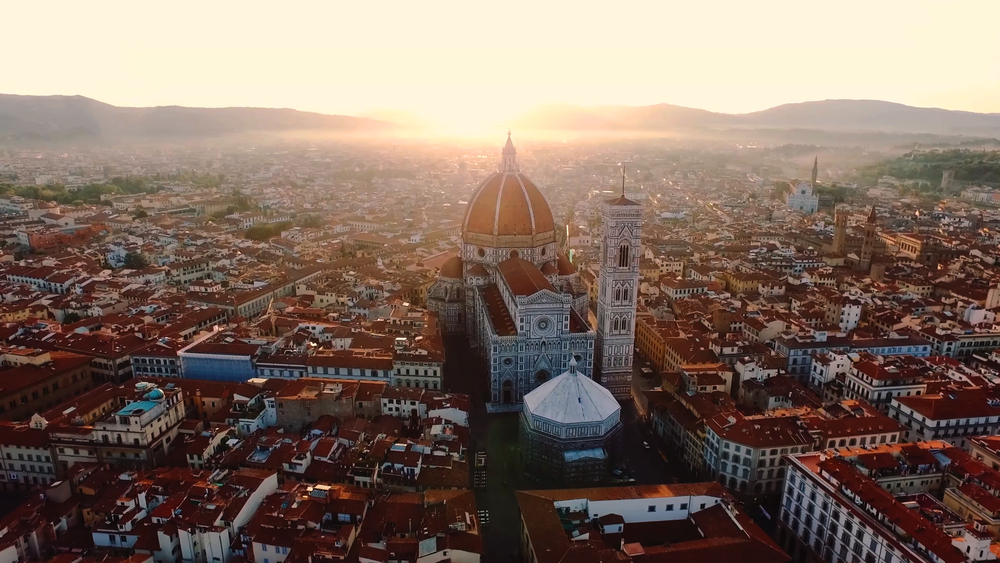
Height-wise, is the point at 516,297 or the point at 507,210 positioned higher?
the point at 507,210

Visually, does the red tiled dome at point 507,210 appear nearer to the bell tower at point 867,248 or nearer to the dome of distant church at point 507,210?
the dome of distant church at point 507,210

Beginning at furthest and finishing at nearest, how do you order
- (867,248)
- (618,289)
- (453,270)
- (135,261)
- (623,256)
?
(867,248) → (135,261) → (453,270) → (618,289) → (623,256)

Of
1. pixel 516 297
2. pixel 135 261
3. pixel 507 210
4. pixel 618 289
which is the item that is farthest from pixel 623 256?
pixel 135 261

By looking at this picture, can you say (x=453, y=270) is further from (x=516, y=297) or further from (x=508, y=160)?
(x=516, y=297)

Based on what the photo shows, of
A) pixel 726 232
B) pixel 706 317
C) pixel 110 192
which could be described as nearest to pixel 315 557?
pixel 706 317

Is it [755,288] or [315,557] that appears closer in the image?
[315,557]

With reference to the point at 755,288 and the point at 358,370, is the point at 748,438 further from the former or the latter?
the point at 755,288
